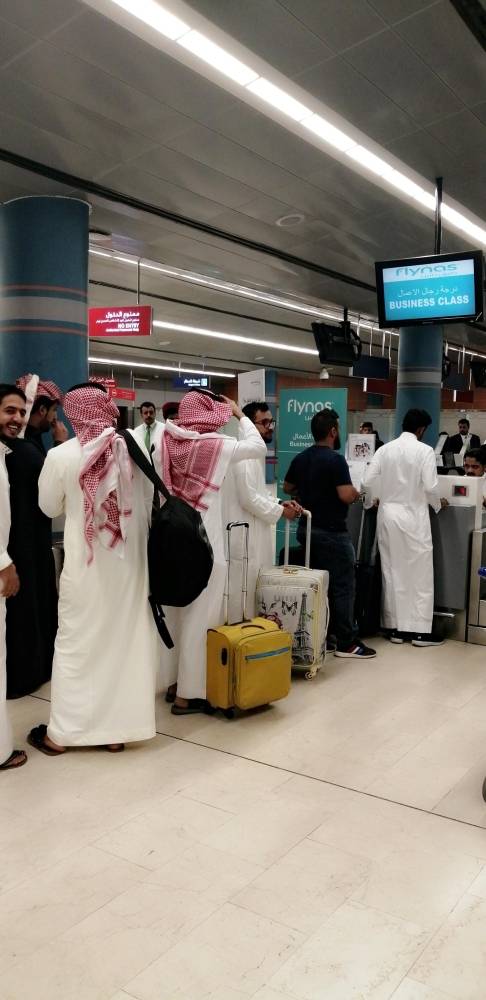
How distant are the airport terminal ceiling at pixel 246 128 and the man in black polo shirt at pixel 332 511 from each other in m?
2.03

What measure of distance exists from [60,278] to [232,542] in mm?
3012

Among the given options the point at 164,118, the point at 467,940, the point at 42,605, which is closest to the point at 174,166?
the point at 164,118

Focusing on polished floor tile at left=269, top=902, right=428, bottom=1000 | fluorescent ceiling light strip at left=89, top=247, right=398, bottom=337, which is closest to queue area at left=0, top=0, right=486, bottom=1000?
polished floor tile at left=269, top=902, right=428, bottom=1000

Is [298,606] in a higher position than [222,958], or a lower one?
higher

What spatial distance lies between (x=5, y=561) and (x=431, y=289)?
16.0 ft

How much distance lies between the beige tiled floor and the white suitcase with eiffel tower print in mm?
541

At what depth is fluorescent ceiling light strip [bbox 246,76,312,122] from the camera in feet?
14.1

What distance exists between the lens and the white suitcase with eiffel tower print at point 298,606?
164 inches

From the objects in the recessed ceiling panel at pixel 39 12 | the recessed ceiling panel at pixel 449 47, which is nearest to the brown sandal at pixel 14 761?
the recessed ceiling panel at pixel 39 12

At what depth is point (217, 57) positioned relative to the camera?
3.99m

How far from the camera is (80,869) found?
2.33 metres

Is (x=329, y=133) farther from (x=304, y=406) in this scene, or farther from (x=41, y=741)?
(x=41, y=741)

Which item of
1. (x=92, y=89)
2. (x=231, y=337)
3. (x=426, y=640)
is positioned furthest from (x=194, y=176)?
(x=231, y=337)

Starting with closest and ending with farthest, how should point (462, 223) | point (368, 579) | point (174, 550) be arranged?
point (174, 550) < point (368, 579) < point (462, 223)
